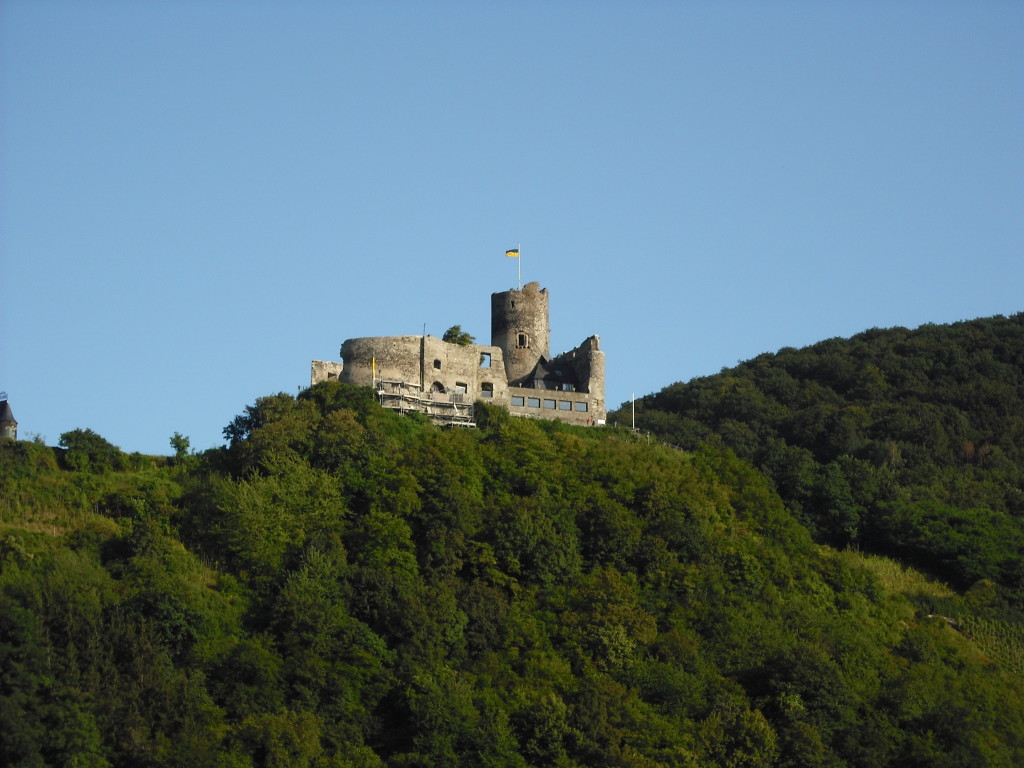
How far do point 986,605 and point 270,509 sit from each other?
997 inches

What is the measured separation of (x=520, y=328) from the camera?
6800 cm

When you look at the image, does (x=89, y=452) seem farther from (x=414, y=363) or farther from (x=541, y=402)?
(x=541, y=402)

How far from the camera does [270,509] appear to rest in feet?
177

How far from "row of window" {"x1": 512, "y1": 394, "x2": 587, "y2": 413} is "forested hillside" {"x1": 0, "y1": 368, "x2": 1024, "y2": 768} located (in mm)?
2382

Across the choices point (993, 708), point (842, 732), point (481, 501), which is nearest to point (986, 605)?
point (993, 708)

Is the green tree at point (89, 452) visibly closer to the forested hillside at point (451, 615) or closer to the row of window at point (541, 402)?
the forested hillside at point (451, 615)

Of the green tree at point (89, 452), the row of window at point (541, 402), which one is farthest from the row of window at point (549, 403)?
the green tree at point (89, 452)

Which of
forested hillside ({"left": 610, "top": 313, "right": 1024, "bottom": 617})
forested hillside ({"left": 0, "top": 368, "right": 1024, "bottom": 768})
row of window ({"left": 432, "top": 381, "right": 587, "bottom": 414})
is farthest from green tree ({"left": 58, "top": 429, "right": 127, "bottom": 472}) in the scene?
forested hillside ({"left": 610, "top": 313, "right": 1024, "bottom": 617})

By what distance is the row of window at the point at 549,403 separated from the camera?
217ft

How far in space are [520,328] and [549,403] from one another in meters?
3.28

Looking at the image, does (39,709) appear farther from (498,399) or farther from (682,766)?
(498,399)

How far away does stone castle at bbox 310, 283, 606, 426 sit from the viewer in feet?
207

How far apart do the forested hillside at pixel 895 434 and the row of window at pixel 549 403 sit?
7374 mm

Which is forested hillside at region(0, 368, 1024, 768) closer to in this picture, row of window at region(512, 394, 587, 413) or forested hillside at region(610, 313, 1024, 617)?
row of window at region(512, 394, 587, 413)
